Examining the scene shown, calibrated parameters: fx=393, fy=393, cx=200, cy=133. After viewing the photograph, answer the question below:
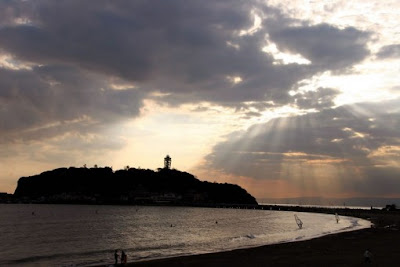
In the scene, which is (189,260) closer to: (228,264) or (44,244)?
(228,264)

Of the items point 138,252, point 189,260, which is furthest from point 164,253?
point 189,260

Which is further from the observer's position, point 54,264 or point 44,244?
point 44,244

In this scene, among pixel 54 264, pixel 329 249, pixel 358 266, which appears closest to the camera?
pixel 358 266

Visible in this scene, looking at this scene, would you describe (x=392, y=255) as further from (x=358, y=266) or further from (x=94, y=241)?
(x=94, y=241)

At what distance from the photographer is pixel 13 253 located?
50.5 m

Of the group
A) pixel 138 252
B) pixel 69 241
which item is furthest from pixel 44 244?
pixel 138 252

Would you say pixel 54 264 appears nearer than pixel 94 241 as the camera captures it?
Yes

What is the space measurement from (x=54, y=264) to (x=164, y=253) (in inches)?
527

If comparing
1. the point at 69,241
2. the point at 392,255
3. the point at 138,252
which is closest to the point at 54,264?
the point at 138,252

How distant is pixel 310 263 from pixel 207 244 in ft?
85.8

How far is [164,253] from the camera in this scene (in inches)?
1909

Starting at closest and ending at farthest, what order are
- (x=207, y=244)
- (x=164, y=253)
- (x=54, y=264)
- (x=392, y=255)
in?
(x=392, y=255) < (x=54, y=264) < (x=164, y=253) < (x=207, y=244)

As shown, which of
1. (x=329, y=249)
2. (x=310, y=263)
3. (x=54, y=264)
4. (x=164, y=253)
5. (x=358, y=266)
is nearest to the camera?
(x=358, y=266)

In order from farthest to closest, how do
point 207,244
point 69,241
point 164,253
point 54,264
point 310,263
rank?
point 69,241 → point 207,244 → point 164,253 → point 54,264 → point 310,263
